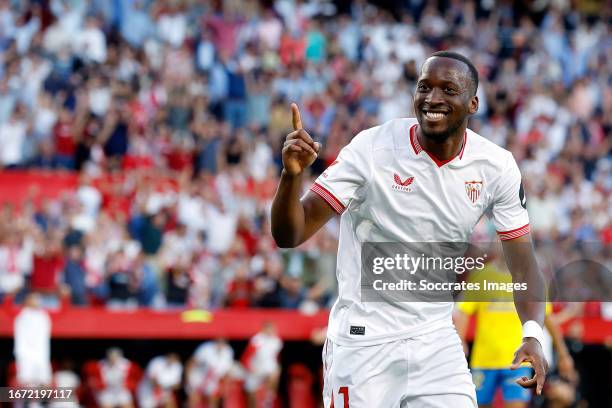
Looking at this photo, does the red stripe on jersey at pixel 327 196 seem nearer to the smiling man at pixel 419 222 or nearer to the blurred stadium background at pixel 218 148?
the smiling man at pixel 419 222

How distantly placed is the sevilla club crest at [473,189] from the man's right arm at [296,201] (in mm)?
698

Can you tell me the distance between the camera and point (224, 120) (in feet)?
62.9

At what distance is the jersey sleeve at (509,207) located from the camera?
229 inches

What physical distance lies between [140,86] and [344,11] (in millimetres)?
6096

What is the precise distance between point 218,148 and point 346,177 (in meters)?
12.6

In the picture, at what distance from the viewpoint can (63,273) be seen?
14.7 meters

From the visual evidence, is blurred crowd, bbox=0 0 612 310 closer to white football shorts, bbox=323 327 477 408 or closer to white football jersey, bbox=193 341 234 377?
white football jersey, bbox=193 341 234 377

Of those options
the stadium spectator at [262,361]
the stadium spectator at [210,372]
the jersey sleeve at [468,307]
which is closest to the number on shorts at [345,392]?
the jersey sleeve at [468,307]

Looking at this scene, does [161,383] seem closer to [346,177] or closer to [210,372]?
[210,372]

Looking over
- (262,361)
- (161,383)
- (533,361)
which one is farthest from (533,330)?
(161,383)

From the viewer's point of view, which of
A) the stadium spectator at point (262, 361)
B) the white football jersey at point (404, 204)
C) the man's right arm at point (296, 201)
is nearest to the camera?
the man's right arm at point (296, 201)

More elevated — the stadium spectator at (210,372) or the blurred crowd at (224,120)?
the blurred crowd at (224,120)

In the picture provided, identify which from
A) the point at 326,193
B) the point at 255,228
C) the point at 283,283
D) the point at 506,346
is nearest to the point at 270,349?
the point at 283,283

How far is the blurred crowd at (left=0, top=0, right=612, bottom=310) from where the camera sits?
15.4 meters
